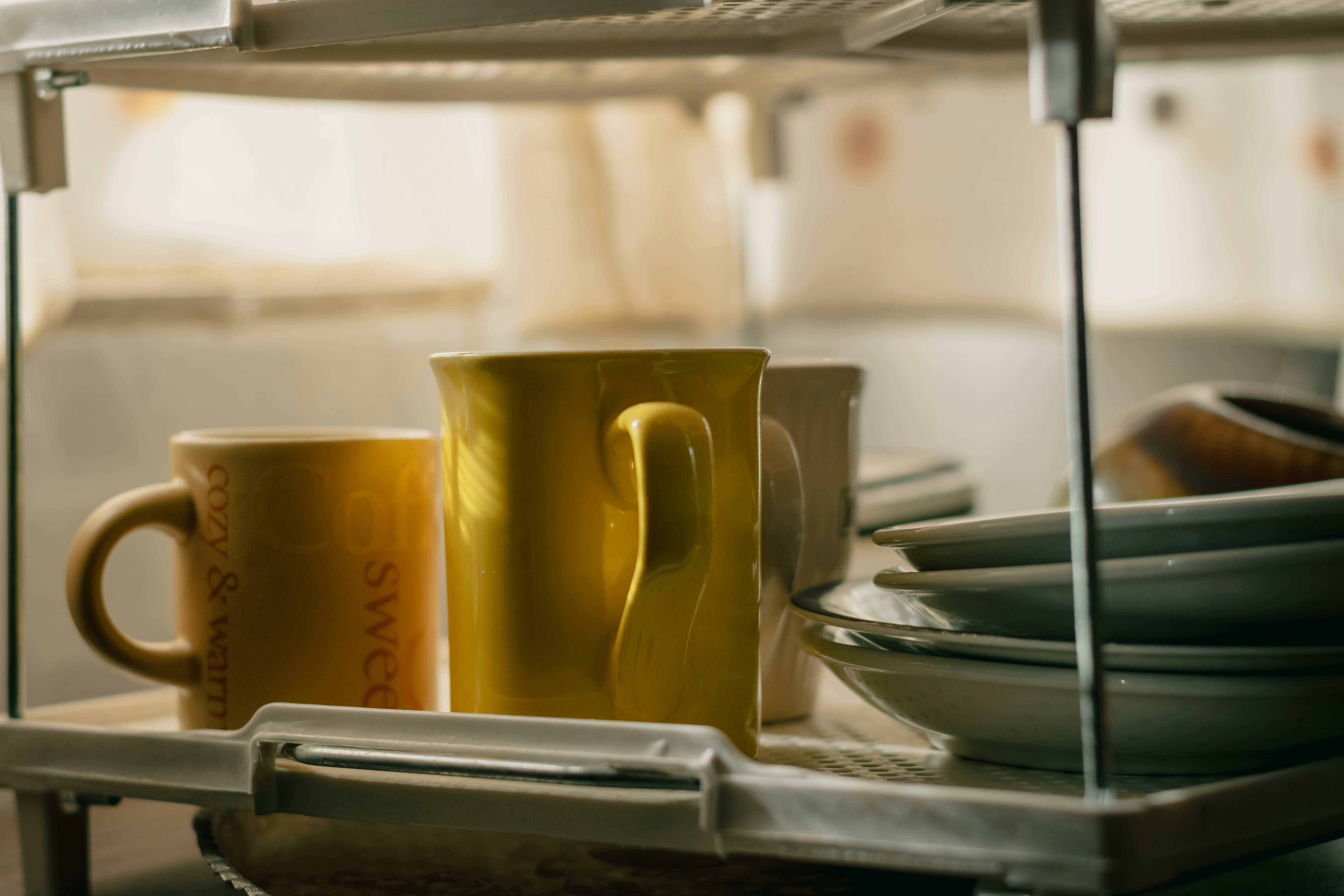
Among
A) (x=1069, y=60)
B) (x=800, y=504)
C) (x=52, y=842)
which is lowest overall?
(x=52, y=842)

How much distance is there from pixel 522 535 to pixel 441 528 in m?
0.14

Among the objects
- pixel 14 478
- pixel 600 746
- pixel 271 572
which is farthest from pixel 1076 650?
pixel 14 478

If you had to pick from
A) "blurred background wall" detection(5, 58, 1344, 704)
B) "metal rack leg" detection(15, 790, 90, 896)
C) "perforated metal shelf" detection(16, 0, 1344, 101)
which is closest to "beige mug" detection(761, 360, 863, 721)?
"perforated metal shelf" detection(16, 0, 1344, 101)

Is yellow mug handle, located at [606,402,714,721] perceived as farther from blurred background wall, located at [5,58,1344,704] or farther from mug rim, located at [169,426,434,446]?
blurred background wall, located at [5,58,1344,704]

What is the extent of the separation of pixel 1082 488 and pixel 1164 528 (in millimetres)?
57

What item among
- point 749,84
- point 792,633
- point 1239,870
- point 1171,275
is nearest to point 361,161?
point 749,84

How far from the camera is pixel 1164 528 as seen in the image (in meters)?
0.33

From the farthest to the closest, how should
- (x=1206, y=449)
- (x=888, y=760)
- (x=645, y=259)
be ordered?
1. (x=645, y=259)
2. (x=1206, y=449)
3. (x=888, y=760)

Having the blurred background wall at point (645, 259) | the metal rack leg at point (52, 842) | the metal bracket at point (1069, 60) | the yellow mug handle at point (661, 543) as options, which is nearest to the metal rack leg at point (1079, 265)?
the metal bracket at point (1069, 60)

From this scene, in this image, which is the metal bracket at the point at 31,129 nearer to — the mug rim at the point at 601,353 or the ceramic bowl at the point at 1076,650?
the mug rim at the point at 601,353

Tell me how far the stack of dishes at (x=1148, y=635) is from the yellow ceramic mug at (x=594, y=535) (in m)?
0.05

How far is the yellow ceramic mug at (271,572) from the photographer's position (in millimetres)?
410

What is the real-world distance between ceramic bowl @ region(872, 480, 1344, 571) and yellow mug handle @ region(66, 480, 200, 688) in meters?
0.27

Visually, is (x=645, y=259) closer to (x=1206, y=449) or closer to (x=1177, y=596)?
(x=1206, y=449)
